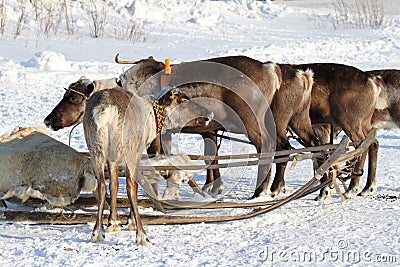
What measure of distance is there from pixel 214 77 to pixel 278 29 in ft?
52.7

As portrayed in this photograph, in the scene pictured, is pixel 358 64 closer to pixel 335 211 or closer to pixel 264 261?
pixel 335 211

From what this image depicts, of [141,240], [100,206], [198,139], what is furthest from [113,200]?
[198,139]

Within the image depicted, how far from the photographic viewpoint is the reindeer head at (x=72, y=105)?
6136 millimetres

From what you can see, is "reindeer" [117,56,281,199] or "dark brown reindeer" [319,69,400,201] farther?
"dark brown reindeer" [319,69,400,201]

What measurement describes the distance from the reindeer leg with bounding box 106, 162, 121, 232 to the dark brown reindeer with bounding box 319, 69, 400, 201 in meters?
2.93

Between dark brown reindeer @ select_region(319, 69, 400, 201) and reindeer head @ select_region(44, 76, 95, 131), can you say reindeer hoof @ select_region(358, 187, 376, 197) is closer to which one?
dark brown reindeer @ select_region(319, 69, 400, 201)

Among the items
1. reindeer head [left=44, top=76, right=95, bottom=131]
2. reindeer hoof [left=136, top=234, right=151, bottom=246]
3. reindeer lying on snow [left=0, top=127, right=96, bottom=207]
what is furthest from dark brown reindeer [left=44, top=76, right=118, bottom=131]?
reindeer hoof [left=136, top=234, right=151, bottom=246]

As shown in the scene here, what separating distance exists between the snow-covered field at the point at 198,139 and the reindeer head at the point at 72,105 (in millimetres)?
1439

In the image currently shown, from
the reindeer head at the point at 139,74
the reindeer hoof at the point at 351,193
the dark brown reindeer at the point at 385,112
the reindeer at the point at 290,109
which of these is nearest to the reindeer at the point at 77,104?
the reindeer head at the point at 139,74

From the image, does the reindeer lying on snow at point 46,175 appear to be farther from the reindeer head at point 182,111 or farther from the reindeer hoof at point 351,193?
the reindeer hoof at point 351,193

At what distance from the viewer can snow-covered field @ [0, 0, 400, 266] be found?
4.49 m

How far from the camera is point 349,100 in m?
6.68

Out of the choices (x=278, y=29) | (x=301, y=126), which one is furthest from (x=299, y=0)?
(x=301, y=126)

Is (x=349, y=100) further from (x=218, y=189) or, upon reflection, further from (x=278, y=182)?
(x=218, y=189)
